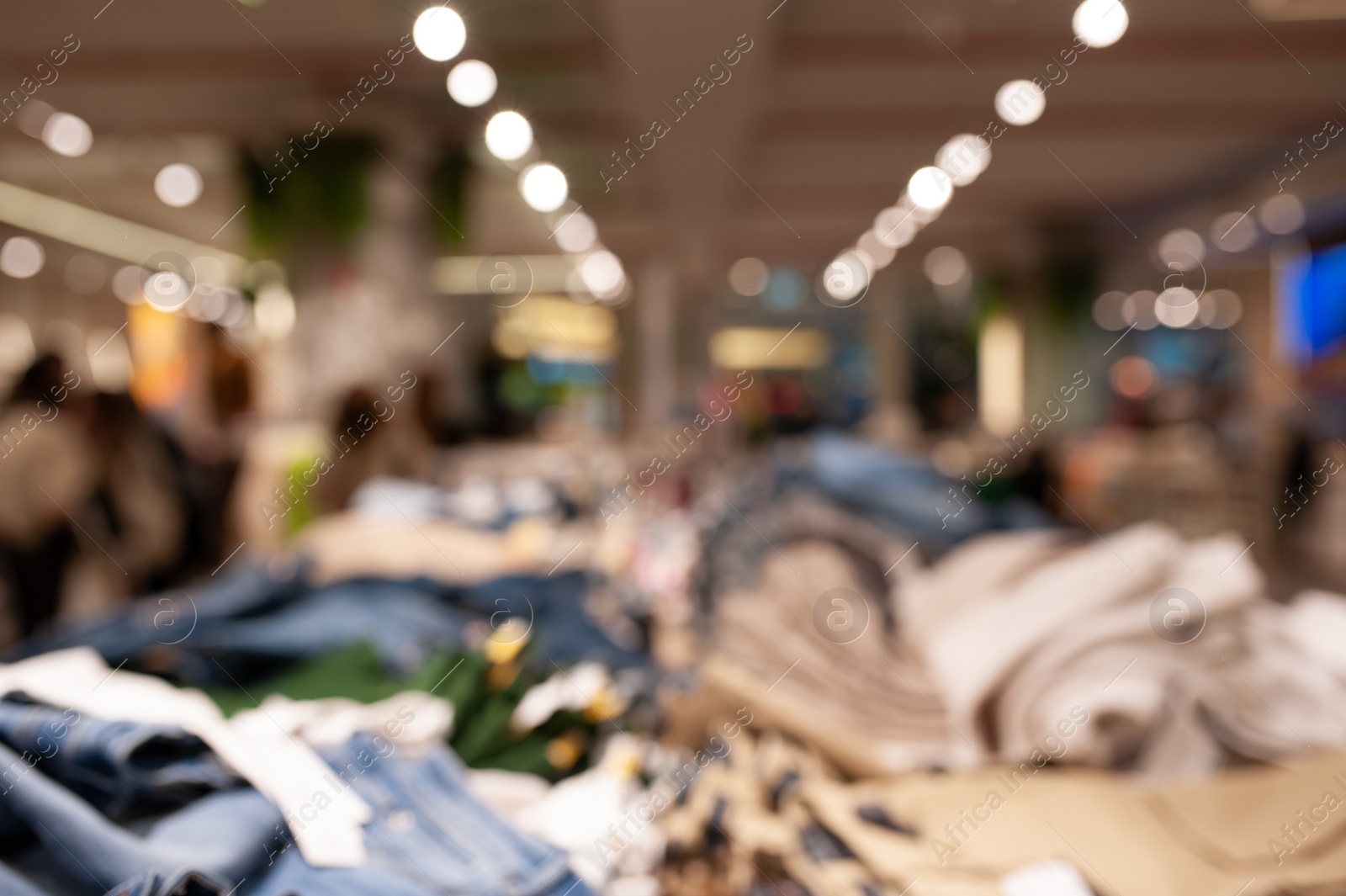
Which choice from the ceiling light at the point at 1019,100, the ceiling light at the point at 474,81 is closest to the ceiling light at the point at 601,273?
the ceiling light at the point at 1019,100

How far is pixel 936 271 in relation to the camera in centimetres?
1139

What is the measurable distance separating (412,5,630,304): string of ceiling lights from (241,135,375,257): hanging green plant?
1121 mm

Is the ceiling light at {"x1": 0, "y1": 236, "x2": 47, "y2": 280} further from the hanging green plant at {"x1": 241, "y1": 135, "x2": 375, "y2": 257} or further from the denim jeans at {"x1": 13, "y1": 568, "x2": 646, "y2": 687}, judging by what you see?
the denim jeans at {"x1": 13, "y1": 568, "x2": 646, "y2": 687}

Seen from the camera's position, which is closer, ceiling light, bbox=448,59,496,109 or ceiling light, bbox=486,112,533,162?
ceiling light, bbox=448,59,496,109

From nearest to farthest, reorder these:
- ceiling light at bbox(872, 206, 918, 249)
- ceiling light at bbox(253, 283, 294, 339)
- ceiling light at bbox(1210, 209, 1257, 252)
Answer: ceiling light at bbox(253, 283, 294, 339)
ceiling light at bbox(872, 206, 918, 249)
ceiling light at bbox(1210, 209, 1257, 252)

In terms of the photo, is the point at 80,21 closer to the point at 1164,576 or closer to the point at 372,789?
the point at 372,789

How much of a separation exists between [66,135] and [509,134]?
443cm

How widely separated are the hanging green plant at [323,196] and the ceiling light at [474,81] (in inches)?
86.7

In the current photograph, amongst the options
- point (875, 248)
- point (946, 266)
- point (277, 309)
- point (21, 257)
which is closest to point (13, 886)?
point (277, 309)

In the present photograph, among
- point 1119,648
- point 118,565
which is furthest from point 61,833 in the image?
point 118,565

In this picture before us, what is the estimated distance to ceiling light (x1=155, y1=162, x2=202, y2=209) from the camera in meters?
6.64

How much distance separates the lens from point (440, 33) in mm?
2430

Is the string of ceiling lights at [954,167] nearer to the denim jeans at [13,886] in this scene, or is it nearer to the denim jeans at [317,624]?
the denim jeans at [317,624]

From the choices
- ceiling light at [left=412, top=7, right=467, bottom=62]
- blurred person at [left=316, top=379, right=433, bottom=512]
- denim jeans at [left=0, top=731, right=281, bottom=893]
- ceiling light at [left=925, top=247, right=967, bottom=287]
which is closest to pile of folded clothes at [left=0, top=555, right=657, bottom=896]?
denim jeans at [left=0, top=731, right=281, bottom=893]
